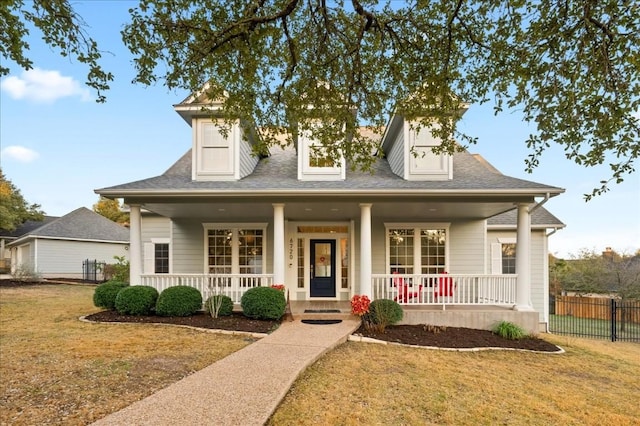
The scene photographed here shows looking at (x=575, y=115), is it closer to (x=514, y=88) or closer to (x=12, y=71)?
(x=514, y=88)

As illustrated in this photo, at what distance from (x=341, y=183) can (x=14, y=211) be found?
2813cm

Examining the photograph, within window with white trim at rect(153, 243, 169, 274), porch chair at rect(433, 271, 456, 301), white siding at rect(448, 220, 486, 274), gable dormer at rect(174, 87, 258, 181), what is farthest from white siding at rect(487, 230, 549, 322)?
window with white trim at rect(153, 243, 169, 274)

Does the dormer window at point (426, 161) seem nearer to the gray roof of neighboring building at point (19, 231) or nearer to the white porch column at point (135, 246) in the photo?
the white porch column at point (135, 246)

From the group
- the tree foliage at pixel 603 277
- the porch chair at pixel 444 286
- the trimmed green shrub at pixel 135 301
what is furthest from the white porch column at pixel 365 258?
the tree foliage at pixel 603 277

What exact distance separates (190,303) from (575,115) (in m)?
8.57

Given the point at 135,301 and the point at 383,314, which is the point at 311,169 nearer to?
the point at 383,314

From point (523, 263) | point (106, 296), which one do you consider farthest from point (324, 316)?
point (106, 296)

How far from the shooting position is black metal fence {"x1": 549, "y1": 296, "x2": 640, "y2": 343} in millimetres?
11645

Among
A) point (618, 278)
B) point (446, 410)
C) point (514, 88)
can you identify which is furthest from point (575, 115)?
point (618, 278)

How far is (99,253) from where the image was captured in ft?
81.6

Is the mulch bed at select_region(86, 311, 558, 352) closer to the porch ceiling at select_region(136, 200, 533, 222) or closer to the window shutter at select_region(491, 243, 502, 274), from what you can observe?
the porch ceiling at select_region(136, 200, 533, 222)

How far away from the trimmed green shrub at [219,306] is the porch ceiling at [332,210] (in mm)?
2451

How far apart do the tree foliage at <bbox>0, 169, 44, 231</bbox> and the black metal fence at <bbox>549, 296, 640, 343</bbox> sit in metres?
31.4

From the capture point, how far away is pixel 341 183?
9508 mm
